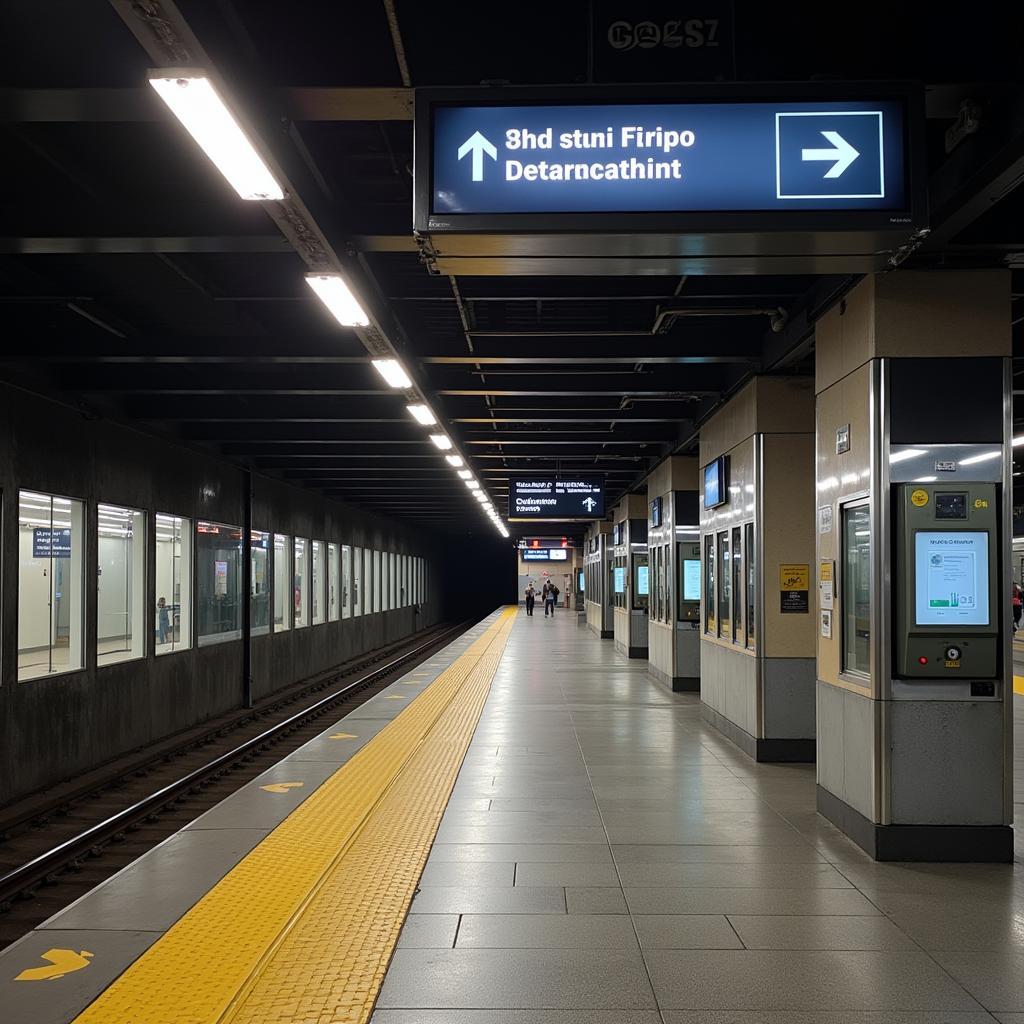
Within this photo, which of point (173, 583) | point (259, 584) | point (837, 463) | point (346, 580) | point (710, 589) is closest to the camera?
point (837, 463)

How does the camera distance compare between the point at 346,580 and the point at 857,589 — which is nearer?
the point at 857,589

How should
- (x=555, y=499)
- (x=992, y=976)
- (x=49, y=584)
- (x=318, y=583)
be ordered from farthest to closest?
(x=318, y=583)
(x=555, y=499)
(x=49, y=584)
(x=992, y=976)

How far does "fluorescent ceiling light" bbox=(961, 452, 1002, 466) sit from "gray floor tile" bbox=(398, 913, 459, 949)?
12.5 feet

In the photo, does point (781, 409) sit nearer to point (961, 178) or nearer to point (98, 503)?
point (961, 178)

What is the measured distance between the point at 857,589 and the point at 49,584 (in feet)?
25.0

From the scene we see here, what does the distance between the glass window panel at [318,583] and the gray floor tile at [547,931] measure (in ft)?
60.0

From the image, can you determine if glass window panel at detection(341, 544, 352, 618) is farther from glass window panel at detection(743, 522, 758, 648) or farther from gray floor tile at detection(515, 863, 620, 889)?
gray floor tile at detection(515, 863, 620, 889)

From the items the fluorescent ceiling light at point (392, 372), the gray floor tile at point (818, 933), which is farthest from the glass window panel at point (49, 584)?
the gray floor tile at point (818, 933)

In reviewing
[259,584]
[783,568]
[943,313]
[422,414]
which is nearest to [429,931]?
[943,313]

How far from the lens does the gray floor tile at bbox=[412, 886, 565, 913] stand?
509cm

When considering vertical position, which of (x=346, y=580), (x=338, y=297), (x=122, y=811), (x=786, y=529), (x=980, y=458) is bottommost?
(x=122, y=811)

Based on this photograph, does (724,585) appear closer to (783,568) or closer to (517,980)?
(783,568)

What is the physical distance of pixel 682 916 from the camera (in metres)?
5.03

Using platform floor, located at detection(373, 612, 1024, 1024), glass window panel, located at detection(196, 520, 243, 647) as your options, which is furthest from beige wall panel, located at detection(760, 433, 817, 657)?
glass window panel, located at detection(196, 520, 243, 647)
